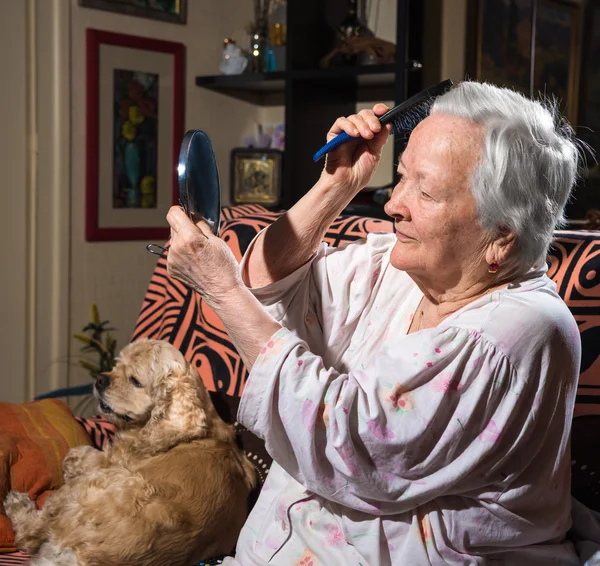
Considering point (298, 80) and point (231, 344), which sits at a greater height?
point (298, 80)

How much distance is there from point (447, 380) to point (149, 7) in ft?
10.7

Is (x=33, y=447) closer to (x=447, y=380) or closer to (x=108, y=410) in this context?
(x=108, y=410)

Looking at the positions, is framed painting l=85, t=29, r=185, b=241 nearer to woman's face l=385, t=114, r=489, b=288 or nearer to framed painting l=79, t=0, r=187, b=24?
framed painting l=79, t=0, r=187, b=24

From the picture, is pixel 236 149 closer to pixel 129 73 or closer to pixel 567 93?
pixel 129 73

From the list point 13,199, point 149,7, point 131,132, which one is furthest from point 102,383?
point 149,7

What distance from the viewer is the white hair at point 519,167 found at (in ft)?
3.97

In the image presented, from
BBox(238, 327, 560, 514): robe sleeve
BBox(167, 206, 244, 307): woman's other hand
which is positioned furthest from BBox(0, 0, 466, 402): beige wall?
BBox(238, 327, 560, 514): robe sleeve

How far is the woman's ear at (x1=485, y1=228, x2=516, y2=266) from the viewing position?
125cm

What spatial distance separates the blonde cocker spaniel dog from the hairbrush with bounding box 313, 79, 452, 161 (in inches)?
30.3

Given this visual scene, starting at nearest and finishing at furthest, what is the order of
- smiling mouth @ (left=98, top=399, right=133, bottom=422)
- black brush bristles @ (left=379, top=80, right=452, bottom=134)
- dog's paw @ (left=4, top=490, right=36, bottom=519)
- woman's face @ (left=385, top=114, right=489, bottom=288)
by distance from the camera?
woman's face @ (left=385, top=114, right=489, bottom=288)
black brush bristles @ (left=379, top=80, right=452, bottom=134)
dog's paw @ (left=4, top=490, right=36, bottom=519)
smiling mouth @ (left=98, top=399, right=133, bottom=422)

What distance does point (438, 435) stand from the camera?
45.0 inches

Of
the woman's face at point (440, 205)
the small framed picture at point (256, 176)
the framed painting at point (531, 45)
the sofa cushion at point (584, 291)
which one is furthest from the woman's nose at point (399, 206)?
the small framed picture at point (256, 176)

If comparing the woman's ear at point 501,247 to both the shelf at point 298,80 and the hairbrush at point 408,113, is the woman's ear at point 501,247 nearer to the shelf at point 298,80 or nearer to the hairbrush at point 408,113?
the hairbrush at point 408,113

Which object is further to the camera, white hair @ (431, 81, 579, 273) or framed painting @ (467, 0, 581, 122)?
framed painting @ (467, 0, 581, 122)
